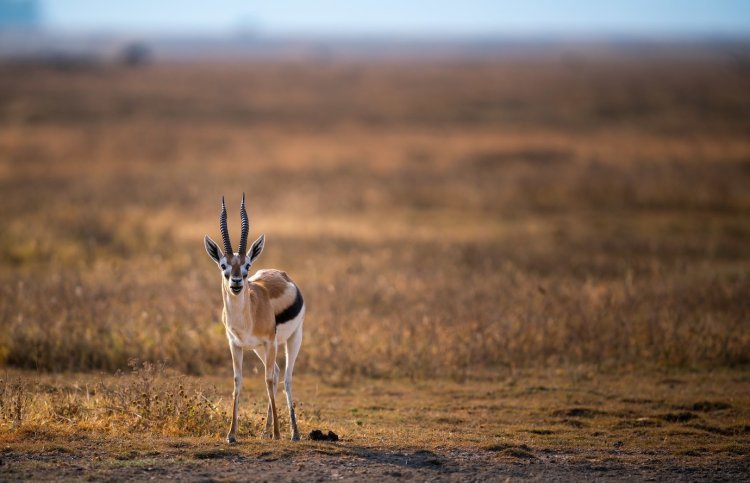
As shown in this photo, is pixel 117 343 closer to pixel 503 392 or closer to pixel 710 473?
pixel 503 392

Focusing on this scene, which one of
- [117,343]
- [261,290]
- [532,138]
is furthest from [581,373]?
[532,138]

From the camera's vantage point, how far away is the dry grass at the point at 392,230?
549 inches

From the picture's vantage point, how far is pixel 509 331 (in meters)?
14.3

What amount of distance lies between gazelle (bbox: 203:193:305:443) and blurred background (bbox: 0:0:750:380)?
3.71m

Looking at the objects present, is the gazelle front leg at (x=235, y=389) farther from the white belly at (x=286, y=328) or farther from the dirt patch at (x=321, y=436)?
the dirt patch at (x=321, y=436)

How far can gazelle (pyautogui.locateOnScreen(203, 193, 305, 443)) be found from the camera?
8914 millimetres

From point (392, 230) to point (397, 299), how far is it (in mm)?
8576

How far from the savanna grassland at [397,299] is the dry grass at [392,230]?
8 centimetres

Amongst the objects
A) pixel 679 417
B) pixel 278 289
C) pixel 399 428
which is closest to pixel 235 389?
pixel 278 289

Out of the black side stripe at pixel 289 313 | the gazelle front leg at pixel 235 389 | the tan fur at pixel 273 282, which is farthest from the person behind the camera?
the tan fur at pixel 273 282

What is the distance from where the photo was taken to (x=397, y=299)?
16156 mm

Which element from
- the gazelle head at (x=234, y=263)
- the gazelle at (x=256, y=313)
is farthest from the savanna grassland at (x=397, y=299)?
the gazelle head at (x=234, y=263)

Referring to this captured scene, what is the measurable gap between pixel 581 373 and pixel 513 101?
170 feet

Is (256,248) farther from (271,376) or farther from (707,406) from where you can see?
(707,406)
